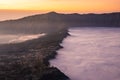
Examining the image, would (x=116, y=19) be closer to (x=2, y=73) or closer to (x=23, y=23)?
(x=23, y=23)

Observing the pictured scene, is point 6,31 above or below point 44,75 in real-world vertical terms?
below

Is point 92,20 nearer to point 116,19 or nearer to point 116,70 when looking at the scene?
point 116,19

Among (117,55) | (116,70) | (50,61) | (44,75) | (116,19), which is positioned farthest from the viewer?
(116,19)

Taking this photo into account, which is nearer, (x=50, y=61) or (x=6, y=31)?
(x=50, y=61)

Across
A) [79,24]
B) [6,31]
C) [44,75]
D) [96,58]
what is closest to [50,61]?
[96,58]

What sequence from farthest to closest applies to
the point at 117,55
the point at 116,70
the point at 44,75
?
the point at 117,55 < the point at 116,70 < the point at 44,75

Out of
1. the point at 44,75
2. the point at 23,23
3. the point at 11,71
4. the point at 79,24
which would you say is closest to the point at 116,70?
the point at 44,75
